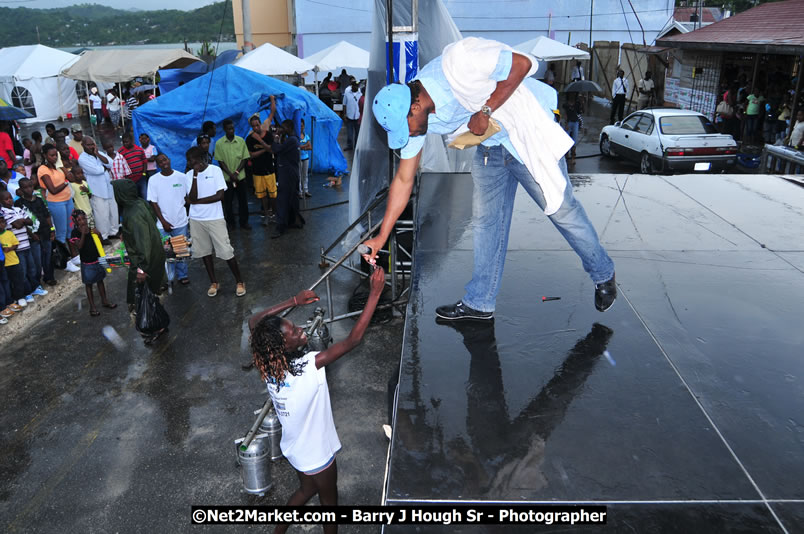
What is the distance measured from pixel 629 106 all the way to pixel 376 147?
19.5 m

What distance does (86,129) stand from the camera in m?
22.1

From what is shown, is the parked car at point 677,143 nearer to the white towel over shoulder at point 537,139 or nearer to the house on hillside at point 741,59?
the house on hillside at point 741,59

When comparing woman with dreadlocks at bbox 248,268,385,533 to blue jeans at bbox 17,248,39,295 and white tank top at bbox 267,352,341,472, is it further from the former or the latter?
blue jeans at bbox 17,248,39,295

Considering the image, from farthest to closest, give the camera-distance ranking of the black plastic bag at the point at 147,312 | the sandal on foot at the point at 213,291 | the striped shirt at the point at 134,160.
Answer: the striped shirt at the point at 134,160, the sandal on foot at the point at 213,291, the black plastic bag at the point at 147,312

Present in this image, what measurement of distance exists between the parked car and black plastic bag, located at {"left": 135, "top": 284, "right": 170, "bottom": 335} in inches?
419

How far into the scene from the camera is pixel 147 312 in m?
6.21

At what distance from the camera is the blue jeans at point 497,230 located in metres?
3.29

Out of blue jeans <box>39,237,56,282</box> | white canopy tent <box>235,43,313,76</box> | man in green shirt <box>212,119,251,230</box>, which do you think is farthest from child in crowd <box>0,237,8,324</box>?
white canopy tent <box>235,43,313,76</box>

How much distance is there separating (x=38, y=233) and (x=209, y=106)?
435 cm

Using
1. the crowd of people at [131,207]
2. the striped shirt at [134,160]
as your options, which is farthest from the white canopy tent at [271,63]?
the striped shirt at [134,160]

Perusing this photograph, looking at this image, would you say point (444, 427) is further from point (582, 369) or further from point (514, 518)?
point (582, 369)

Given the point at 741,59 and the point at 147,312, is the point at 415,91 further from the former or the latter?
the point at 741,59

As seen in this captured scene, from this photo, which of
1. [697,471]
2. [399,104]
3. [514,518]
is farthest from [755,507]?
[399,104]

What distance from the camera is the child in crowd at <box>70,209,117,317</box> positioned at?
256 inches
